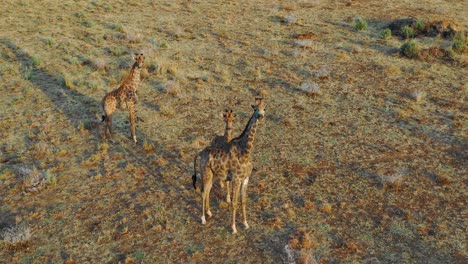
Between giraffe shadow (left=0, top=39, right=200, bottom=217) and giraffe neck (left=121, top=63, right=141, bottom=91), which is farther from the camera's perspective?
giraffe neck (left=121, top=63, right=141, bottom=91)

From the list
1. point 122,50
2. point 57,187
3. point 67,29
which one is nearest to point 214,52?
point 122,50

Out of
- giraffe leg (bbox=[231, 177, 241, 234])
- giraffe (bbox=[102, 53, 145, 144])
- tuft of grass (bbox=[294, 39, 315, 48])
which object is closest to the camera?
giraffe leg (bbox=[231, 177, 241, 234])

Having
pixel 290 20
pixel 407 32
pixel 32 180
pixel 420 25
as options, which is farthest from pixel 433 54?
pixel 32 180

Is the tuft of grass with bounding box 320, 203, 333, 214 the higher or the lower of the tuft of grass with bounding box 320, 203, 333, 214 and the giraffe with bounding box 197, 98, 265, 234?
the lower

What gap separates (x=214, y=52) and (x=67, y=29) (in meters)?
11.9

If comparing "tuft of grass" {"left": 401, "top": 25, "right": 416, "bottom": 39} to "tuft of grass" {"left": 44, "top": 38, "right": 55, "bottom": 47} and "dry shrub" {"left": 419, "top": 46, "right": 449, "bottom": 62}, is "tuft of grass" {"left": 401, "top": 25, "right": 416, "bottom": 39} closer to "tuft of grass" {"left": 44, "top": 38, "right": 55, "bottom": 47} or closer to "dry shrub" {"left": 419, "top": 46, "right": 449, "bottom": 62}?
"dry shrub" {"left": 419, "top": 46, "right": 449, "bottom": 62}

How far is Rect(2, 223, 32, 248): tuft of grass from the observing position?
31.9 feet

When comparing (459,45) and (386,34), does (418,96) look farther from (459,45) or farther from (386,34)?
(386,34)

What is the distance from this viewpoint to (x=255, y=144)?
47.9 feet

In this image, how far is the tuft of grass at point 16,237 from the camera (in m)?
9.71

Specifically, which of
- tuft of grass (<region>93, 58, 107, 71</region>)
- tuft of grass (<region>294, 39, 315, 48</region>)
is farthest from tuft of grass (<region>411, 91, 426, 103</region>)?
tuft of grass (<region>93, 58, 107, 71</region>)

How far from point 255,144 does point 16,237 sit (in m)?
8.09

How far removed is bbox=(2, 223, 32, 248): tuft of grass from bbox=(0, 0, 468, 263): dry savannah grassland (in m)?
0.03

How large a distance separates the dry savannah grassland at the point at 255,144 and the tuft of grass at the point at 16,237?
35mm
